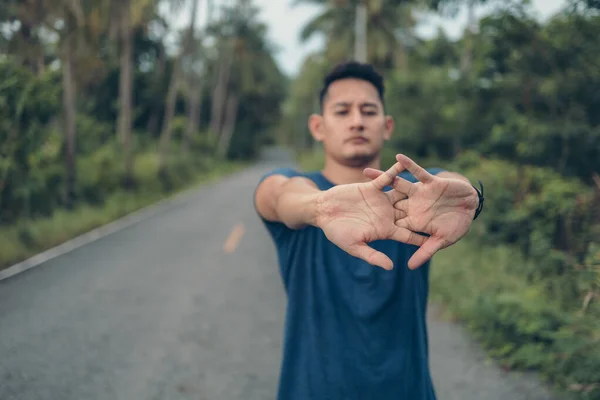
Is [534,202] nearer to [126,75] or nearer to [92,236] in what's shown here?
[92,236]

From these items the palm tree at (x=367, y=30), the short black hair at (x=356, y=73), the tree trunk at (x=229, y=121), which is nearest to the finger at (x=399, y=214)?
the short black hair at (x=356, y=73)

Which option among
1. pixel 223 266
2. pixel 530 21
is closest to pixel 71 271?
pixel 223 266

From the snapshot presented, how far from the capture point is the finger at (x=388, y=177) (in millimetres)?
1581

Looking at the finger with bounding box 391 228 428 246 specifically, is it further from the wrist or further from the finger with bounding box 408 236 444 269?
the wrist

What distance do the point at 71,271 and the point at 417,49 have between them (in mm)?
22774

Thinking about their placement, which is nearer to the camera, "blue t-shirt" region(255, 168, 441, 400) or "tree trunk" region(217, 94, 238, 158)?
"blue t-shirt" region(255, 168, 441, 400)

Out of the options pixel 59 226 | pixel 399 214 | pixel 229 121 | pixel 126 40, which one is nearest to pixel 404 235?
pixel 399 214

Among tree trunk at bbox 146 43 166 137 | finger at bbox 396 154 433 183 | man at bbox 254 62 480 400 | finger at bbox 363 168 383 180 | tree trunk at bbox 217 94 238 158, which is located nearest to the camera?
finger at bbox 396 154 433 183

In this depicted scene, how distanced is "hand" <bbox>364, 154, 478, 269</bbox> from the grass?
7854 mm

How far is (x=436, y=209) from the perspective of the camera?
5.51 feet

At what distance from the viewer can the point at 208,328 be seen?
18.2 feet

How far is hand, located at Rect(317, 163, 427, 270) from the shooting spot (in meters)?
1.66

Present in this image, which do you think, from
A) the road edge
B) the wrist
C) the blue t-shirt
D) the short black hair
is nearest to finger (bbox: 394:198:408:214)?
the wrist

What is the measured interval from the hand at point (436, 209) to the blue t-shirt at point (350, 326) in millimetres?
336
